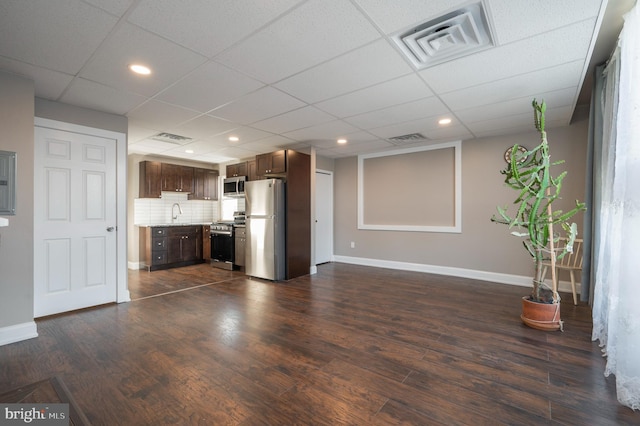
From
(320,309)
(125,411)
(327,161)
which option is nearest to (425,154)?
(327,161)

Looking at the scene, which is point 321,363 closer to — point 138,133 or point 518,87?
point 518,87

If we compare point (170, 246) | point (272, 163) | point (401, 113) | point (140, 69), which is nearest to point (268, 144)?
point (272, 163)

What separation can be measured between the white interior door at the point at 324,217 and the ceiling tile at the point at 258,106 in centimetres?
278

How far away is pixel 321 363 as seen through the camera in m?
2.20

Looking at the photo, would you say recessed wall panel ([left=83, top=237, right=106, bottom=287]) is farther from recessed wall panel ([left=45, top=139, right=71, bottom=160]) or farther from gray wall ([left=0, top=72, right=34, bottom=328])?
recessed wall panel ([left=45, top=139, right=71, bottom=160])

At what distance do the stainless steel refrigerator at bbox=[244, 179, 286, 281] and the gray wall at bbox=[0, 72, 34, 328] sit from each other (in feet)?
9.58

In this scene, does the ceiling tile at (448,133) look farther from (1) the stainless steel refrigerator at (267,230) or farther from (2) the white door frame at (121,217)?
(2) the white door frame at (121,217)

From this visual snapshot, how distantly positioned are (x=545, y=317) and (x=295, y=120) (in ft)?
11.9

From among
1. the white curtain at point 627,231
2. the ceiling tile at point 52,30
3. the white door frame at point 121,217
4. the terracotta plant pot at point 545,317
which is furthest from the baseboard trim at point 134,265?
the white curtain at point 627,231

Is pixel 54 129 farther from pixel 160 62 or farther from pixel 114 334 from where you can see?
pixel 114 334

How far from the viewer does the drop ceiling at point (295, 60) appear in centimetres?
180

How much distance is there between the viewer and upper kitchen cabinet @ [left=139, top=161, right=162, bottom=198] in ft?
19.3

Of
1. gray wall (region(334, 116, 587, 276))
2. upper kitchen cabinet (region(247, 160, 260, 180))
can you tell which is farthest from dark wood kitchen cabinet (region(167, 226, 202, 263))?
gray wall (region(334, 116, 587, 276))

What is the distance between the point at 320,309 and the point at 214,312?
4.11 feet
